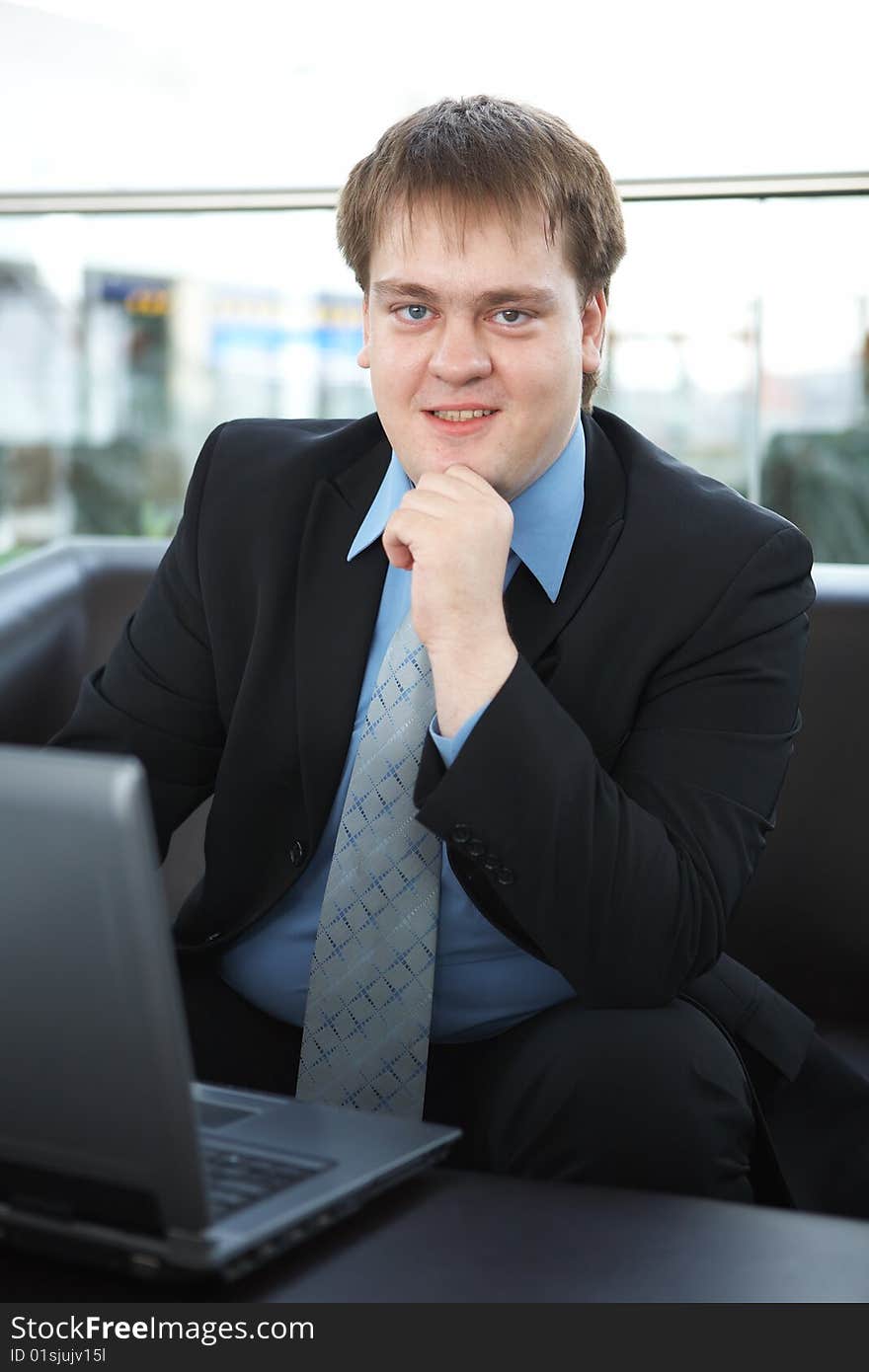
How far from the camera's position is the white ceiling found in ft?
10.3

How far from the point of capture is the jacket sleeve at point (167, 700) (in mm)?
1594

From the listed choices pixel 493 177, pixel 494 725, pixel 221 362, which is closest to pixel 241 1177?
pixel 494 725

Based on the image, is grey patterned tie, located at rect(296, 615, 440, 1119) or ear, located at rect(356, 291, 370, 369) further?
ear, located at rect(356, 291, 370, 369)

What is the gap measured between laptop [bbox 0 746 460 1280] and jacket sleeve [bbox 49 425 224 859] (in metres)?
0.78

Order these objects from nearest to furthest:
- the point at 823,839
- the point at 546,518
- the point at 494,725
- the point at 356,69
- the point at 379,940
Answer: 1. the point at 494,725
2. the point at 379,940
3. the point at 546,518
4. the point at 823,839
5. the point at 356,69

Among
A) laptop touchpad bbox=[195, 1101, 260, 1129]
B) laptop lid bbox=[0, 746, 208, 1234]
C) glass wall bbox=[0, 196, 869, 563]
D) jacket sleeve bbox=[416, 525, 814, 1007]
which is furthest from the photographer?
glass wall bbox=[0, 196, 869, 563]

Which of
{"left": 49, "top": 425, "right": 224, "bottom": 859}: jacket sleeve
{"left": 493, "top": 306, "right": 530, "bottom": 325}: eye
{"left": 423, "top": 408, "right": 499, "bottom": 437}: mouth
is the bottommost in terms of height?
{"left": 49, "top": 425, "right": 224, "bottom": 859}: jacket sleeve

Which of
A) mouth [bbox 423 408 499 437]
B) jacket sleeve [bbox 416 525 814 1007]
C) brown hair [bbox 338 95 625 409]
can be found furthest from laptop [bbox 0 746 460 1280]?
brown hair [bbox 338 95 625 409]

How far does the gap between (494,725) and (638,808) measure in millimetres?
161

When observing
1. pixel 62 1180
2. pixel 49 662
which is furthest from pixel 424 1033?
pixel 49 662

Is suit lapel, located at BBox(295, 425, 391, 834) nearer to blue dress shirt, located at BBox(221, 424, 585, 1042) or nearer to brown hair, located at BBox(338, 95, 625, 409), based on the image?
blue dress shirt, located at BBox(221, 424, 585, 1042)

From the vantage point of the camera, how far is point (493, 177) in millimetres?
1389

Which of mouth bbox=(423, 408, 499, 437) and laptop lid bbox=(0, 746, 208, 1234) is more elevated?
mouth bbox=(423, 408, 499, 437)

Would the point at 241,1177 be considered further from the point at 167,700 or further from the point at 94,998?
the point at 167,700
